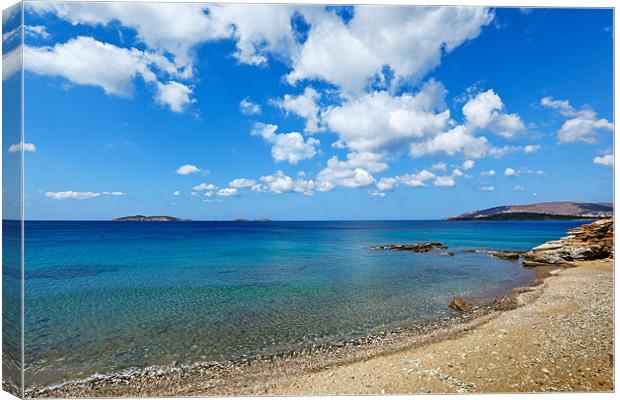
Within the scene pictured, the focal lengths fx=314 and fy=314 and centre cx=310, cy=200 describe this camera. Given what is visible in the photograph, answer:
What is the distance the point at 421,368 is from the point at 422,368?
0.6 inches

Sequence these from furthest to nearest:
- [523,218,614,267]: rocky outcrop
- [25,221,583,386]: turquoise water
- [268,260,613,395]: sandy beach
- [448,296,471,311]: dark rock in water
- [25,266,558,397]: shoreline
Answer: [523,218,614,267]: rocky outcrop, [448,296,471,311]: dark rock in water, [25,221,583,386]: turquoise water, [25,266,558,397]: shoreline, [268,260,613,395]: sandy beach

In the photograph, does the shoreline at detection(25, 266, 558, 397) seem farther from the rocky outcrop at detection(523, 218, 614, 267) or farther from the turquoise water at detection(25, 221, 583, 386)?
the rocky outcrop at detection(523, 218, 614, 267)

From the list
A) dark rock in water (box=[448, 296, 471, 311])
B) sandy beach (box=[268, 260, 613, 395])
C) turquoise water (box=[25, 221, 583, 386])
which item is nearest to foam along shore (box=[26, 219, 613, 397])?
sandy beach (box=[268, 260, 613, 395])

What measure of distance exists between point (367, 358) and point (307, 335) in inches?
65.2

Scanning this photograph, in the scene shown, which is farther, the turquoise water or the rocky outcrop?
the rocky outcrop

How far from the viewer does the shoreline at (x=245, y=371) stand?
507 cm

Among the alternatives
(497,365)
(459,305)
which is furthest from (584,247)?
(497,365)

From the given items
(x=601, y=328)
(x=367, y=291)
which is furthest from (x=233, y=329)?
(x=601, y=328)

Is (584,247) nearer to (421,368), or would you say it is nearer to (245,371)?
(421,368)

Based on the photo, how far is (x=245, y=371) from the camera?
18.2 ft

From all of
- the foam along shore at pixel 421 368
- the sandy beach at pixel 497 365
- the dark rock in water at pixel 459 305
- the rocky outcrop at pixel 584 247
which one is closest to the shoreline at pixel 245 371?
the foam along shore at pixel 421 368

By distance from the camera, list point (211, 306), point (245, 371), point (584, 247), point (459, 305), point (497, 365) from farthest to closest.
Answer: point (584, 247), point (211, 306), point (459, 305), point (245, 371), point (497, 365)

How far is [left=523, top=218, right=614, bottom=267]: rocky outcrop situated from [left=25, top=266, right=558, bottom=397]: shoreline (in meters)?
13.8

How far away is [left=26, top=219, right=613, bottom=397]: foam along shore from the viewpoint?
4.76m
